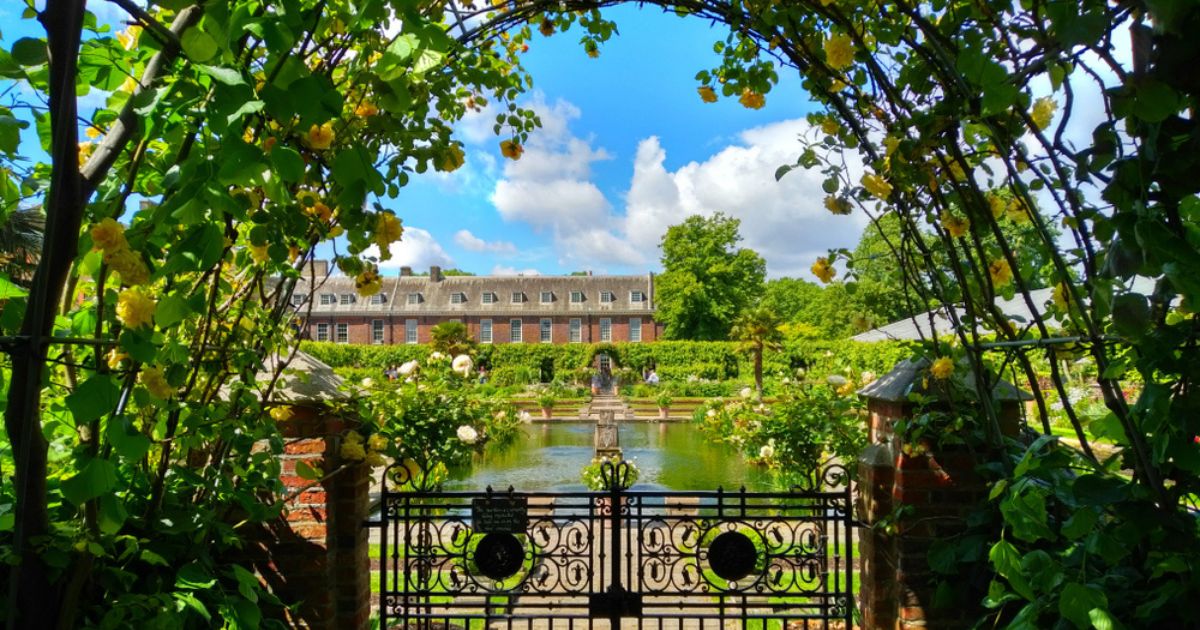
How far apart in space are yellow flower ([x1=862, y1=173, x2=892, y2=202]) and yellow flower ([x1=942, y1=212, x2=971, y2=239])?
19 centimetres

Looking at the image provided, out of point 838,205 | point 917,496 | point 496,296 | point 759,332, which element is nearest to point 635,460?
point 917,496

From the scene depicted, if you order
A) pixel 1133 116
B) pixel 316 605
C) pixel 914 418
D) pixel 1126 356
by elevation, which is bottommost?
pixel 316 605

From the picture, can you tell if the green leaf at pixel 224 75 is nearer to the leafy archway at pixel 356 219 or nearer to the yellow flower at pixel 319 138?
the leafy archway at pixel 356 219

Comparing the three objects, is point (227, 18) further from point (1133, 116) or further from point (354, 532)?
point (354, 532)

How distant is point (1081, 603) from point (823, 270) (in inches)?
56.5

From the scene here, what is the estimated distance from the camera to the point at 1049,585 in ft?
4.25

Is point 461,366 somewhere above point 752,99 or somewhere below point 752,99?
below

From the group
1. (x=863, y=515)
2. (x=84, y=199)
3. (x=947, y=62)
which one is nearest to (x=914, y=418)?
(x=863, y=515)

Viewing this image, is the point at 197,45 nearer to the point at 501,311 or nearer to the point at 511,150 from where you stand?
the point at 511,150

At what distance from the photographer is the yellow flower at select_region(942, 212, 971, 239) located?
1.97 meters

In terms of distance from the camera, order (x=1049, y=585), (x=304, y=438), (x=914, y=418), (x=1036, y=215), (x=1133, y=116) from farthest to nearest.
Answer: (x=304, y=438) < (x=914, y=418) < (x=1036, y=215) < (x=1049, y=585) < (x=1133, y=116)

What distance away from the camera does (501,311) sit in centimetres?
4162

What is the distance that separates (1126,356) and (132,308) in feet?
6.01

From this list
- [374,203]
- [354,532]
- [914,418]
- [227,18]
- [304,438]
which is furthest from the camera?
[354,532]
